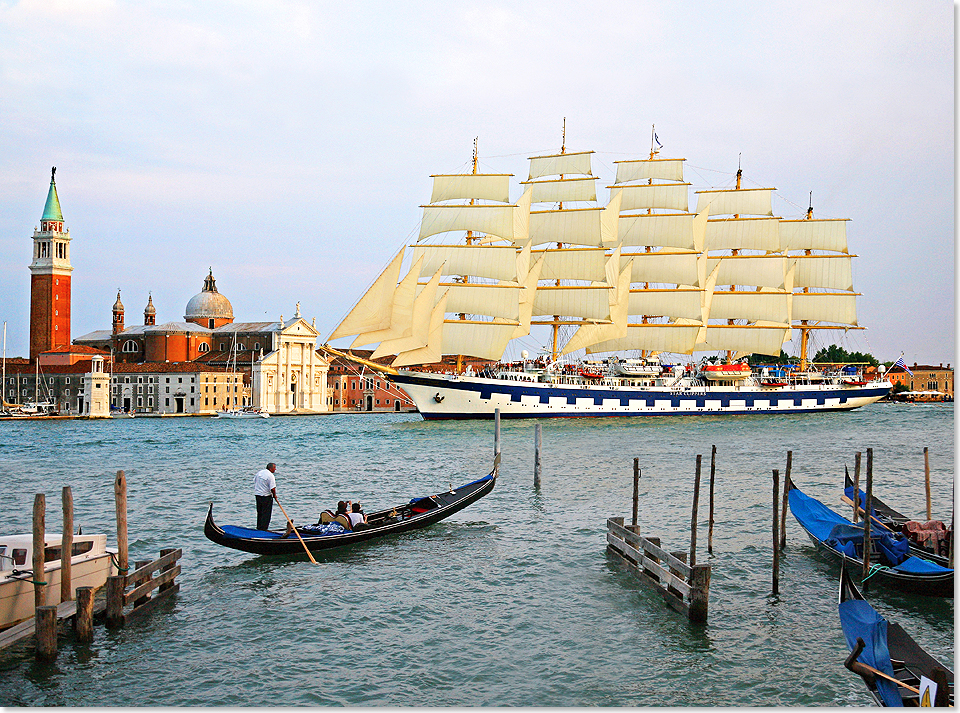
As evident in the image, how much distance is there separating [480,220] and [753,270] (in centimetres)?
2023

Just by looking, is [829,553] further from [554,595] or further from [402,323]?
[402,323]

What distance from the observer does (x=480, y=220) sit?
2056 inches

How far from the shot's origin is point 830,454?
102 feet

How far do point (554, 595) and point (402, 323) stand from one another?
31.7 metres

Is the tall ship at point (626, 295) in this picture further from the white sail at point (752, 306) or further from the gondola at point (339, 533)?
the gondola at point (339, 533)

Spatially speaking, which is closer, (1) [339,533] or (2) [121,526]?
(2) [121,526]

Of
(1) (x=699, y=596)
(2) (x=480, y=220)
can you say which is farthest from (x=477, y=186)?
(1) (x=699, y=596)

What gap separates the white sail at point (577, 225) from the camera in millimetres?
54469

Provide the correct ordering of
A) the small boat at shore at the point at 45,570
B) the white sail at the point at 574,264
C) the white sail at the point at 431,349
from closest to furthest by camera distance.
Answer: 1. the small boat at shore at the point at 45,570
2. the white sail at the point at 431,349
3. the white sail at the point at 574,264

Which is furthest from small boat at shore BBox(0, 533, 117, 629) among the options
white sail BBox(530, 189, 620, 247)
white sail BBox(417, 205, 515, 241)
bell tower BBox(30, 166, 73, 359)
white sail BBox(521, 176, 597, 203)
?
bell tower BBox(30, 166, 73, 359)

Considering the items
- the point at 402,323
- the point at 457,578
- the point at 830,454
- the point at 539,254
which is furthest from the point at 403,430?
the point at 457,578

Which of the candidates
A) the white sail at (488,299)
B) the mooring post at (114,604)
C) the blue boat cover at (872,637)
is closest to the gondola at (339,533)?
the mooring post at (114,604)

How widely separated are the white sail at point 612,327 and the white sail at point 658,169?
8111 millimetres

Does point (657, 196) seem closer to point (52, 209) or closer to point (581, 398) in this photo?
point (581, 398)
